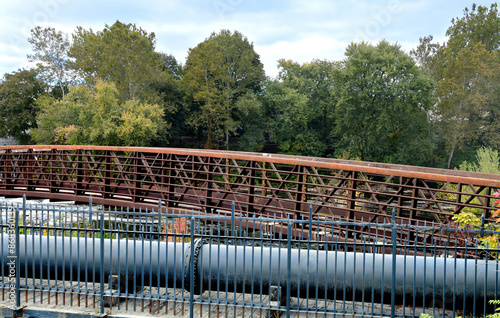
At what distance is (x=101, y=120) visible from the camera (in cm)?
3075

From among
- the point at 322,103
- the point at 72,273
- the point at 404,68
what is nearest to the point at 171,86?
the point at 322,103

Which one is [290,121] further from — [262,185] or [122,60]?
[262,185]

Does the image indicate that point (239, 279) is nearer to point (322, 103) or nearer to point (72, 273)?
point (72, 273)

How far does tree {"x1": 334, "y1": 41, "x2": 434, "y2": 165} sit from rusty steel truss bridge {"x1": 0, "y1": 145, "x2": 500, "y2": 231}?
58.6 feet

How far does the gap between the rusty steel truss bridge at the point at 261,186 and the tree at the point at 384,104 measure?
17858mm

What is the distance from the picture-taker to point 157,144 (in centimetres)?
3925

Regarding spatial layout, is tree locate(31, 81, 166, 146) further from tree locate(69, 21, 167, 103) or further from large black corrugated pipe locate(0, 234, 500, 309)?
large black corrugated pipe locate(0, 234, 500, 309)

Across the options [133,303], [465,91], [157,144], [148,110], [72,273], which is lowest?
[133,303]

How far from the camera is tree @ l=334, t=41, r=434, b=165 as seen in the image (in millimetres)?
34812

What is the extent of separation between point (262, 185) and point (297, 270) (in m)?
8.73

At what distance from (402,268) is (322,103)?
36161 mm

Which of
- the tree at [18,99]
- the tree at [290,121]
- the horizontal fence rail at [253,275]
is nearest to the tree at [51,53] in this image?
the tree at [18,99]

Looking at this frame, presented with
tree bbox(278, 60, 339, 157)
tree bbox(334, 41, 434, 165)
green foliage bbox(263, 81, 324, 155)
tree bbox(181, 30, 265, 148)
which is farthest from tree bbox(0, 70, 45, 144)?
tree bbox(334, 41, 434, 165)

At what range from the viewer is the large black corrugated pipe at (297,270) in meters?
5.75
